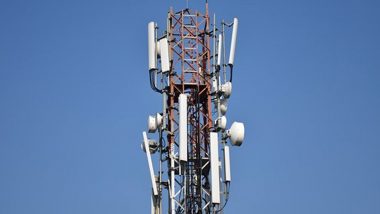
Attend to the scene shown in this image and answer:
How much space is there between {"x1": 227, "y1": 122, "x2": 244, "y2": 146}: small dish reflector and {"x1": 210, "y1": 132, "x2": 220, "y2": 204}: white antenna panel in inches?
39.4

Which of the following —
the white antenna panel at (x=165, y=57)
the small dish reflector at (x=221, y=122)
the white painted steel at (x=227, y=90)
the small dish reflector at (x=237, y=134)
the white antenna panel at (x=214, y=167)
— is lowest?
the white antenna panel at (x=214, y=167)

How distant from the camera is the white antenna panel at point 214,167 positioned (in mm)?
48531

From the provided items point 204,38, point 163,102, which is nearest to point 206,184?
point 163,102

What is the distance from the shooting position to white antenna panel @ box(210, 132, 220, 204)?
48.5m

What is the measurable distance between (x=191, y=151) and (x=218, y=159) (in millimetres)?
→ 2016

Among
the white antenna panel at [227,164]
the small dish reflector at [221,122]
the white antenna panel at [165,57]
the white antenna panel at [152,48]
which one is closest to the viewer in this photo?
the white antenna panel at [227,164]

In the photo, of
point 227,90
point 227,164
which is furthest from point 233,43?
point 227,164

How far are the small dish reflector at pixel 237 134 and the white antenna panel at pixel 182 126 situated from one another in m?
2.87

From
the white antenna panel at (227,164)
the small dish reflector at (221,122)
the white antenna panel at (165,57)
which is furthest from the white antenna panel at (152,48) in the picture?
the white antenna panel at (227,164)

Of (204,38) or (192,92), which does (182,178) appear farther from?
(204,38)

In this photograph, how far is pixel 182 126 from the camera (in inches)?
1934

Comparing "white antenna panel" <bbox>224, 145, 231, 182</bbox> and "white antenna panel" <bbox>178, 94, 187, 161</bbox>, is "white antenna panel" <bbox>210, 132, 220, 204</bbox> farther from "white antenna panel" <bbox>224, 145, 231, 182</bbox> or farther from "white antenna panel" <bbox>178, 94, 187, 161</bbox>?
"white antenna panel" <bbox>178, 94, 187, 161</bbox>

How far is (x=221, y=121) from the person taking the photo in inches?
2009

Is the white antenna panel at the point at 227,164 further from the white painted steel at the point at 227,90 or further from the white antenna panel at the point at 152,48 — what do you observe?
the white antenna panel at the point at 152,48
